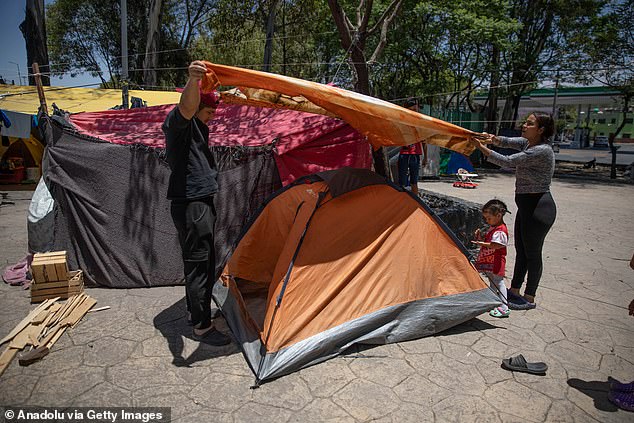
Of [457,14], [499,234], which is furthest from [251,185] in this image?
[457,14]

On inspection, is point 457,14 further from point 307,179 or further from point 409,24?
point 307,179

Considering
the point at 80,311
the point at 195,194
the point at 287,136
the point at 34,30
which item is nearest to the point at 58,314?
the point at 80,311

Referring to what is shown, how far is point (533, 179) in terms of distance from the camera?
152 inches

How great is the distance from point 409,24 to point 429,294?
16.3 meters

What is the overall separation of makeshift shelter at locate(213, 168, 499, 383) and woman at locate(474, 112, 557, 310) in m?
0.66

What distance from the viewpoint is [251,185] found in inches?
193

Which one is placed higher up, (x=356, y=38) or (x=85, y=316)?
(x=356, y=38)

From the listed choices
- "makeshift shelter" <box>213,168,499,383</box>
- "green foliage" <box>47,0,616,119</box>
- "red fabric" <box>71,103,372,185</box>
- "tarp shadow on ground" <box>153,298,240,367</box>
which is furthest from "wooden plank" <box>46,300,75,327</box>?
"green foliage" <box>47,0,616,119</box>

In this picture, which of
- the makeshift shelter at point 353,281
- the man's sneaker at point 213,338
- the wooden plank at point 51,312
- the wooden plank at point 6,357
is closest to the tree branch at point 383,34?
the makeshift shelter at point 353,281

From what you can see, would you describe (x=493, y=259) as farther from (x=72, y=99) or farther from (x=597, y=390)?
(x=72, y=99)

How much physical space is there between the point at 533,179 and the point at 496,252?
0.78 m

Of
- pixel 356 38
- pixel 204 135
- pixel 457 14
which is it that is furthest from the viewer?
pixel 457 14

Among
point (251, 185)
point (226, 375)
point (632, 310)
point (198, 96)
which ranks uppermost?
point (198, 96)

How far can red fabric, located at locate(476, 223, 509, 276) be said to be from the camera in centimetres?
396
